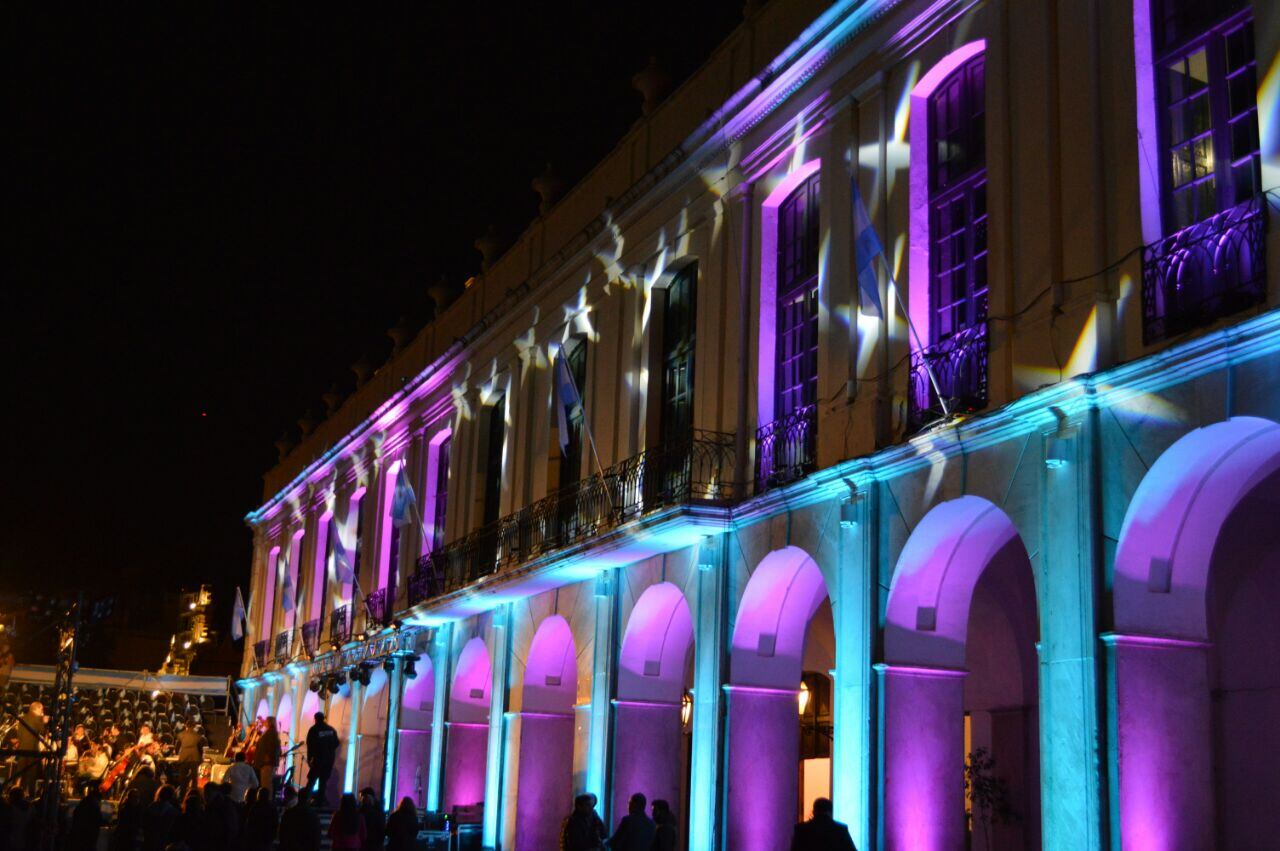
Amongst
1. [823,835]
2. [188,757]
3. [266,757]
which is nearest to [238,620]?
[188,757]

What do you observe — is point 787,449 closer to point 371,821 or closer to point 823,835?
point 823,835

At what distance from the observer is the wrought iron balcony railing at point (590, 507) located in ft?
61.7

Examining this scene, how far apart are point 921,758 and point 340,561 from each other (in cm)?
1904

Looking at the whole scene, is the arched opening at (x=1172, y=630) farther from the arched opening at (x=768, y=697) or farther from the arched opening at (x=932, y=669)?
the arched opening at (x=768, y=697)

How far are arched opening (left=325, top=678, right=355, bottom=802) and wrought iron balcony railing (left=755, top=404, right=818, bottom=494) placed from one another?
1743 centimetres

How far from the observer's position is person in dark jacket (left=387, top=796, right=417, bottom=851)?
17641 mm

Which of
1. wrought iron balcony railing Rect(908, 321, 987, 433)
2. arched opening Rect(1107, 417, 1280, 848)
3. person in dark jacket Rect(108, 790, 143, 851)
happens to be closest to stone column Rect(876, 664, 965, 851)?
wrought iron balcony railing Rect(908, 321, 987, 433)

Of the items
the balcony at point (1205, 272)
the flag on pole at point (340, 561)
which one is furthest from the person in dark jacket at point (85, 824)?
the flag on pole at point (340, 561)

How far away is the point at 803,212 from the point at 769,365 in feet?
6.48

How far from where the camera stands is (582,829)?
1539 cm

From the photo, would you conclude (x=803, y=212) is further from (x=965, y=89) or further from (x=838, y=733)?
(x=838, y=733)

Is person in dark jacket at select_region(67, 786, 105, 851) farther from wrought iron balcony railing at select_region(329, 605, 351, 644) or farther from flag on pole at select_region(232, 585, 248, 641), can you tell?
flag on pole at select_region(232, 585, 248, 641)

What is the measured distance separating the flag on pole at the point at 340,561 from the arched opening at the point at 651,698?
11.9m

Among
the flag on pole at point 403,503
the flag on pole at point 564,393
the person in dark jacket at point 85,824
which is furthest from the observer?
the flag on pole at point 403,503
